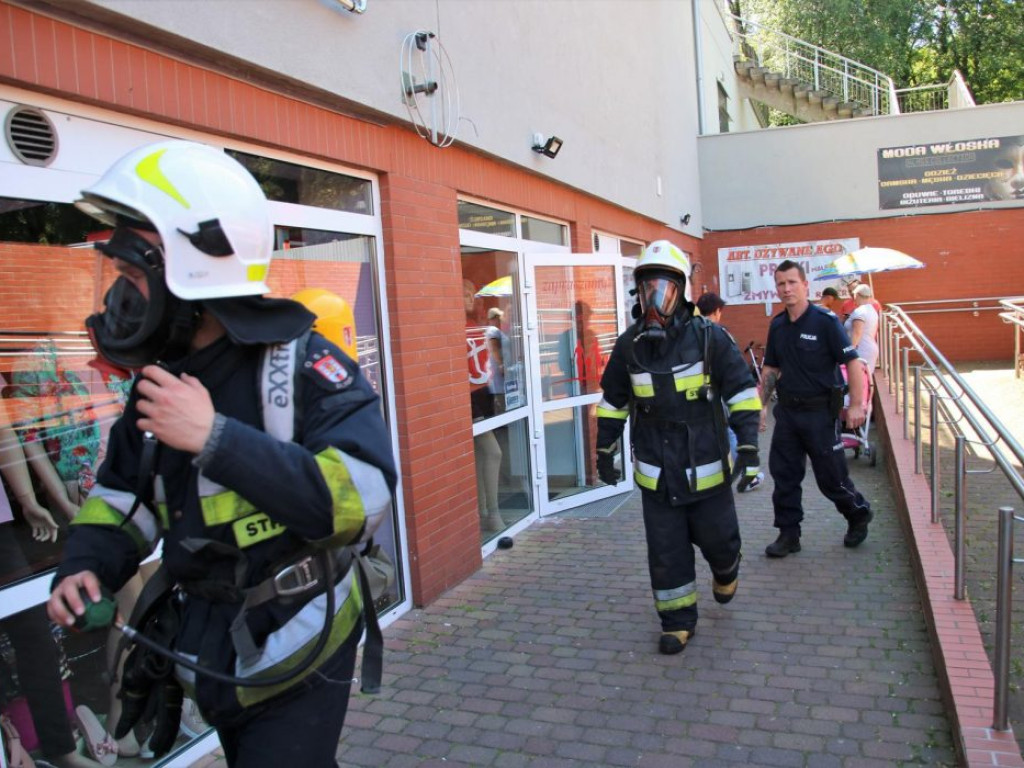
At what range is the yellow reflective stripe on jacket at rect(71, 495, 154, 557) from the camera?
1.87 m

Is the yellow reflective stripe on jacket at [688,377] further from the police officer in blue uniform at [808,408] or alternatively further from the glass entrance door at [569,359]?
the glass entrance door at [569,359]

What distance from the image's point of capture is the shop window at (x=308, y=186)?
12.8 feet

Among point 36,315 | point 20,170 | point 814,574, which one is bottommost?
point 814,574

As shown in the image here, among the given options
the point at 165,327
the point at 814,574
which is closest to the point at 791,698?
the point at 814,574

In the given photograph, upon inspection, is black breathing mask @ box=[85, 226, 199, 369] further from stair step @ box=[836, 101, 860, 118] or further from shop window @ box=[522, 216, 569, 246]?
stair step @ box=[836, 101, 860, 118]

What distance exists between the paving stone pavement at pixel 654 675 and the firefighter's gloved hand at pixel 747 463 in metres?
0.90

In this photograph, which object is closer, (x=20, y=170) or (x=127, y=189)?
(x=127, y=189)

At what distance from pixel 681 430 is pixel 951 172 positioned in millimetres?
13226

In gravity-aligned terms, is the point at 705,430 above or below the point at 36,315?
below

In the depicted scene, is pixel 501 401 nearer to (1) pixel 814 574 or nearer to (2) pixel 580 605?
(2) pixel 580 605

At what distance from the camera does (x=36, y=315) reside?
9.63 ft

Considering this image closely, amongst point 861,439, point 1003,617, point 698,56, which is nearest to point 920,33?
point 698,56

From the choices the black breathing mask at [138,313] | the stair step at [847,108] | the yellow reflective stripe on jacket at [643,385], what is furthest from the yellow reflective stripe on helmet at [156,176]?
the stair step at [847,108]

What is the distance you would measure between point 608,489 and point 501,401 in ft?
5.97
